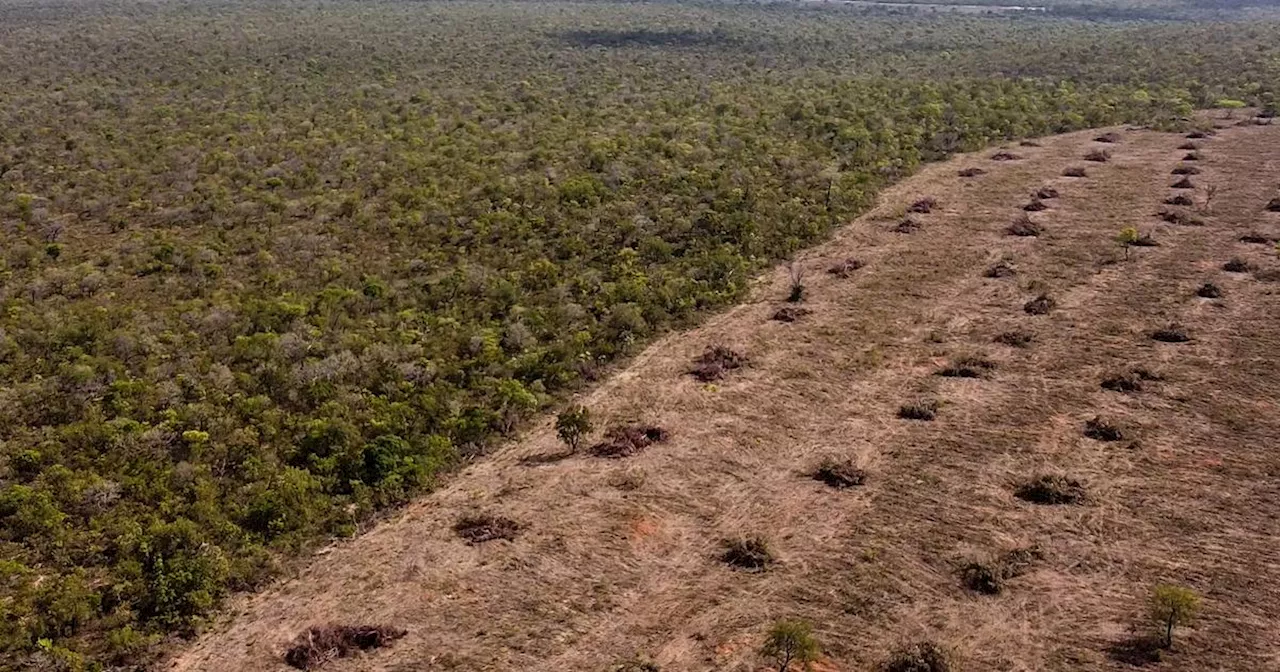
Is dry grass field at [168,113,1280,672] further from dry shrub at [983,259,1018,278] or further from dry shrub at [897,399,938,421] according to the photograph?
dry shrub at [983,259,1018,278]

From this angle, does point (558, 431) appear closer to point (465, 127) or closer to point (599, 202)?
point (599, 202)

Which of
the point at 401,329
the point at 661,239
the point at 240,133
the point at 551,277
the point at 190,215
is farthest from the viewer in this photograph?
the point at 240,133

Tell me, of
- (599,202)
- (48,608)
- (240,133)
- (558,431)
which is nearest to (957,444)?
(558,431)

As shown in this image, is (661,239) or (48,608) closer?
(48,608)

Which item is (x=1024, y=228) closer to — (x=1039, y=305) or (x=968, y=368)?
(x=1039, y=305)

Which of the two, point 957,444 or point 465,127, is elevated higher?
point 465,127

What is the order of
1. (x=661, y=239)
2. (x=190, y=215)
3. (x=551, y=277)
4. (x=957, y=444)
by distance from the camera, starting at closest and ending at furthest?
(x=957, y=444) < (x=551, y=277) < (x=661, y=239) < (x=190, y=215)

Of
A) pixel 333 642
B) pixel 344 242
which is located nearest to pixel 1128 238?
pixel 344 242
